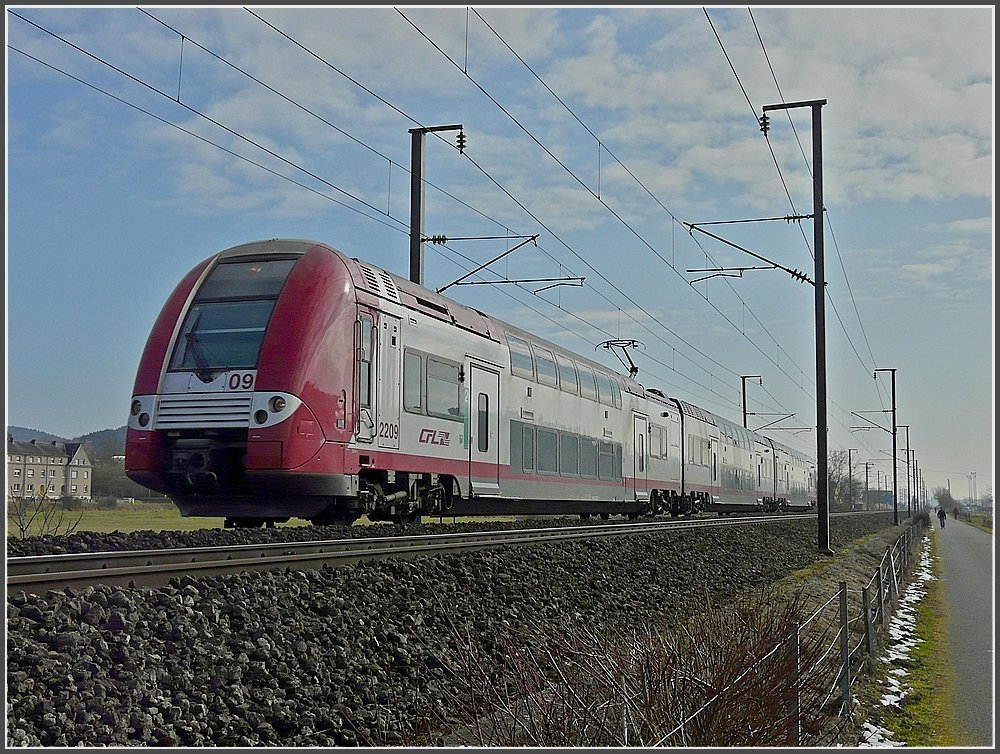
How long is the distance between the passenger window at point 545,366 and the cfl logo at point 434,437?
534 cm

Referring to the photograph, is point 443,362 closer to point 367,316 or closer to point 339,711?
point 367,316

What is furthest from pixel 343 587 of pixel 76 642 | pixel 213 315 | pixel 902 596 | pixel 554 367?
pixel 902 596

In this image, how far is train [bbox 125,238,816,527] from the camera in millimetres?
13406

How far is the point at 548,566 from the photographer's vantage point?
13453 millimetres

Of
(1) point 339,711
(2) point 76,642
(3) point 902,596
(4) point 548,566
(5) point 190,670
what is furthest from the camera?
(3) point 902,596

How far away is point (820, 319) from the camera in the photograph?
84.7ft


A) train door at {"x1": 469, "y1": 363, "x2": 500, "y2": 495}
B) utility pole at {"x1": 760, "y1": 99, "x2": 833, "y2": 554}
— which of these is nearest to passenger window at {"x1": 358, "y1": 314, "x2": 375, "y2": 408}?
train door at {"x1": 469, "y1": 363, "x2": 500, "y2": 495}

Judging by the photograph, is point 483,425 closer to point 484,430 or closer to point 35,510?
point 484,430

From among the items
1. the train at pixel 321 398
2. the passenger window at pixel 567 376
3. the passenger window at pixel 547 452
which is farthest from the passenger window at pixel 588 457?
the train at pixel 321 398

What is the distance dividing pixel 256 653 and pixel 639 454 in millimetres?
24128

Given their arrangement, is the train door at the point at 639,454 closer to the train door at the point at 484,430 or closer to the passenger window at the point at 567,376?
the passenger window at the point at 567,376

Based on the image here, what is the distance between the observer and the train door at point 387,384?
49.6ft

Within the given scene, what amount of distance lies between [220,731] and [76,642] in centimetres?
101

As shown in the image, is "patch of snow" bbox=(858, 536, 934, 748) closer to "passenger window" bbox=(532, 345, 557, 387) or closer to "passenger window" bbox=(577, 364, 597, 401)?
"passenger window" bbox=(532, 345, 557, 387)
